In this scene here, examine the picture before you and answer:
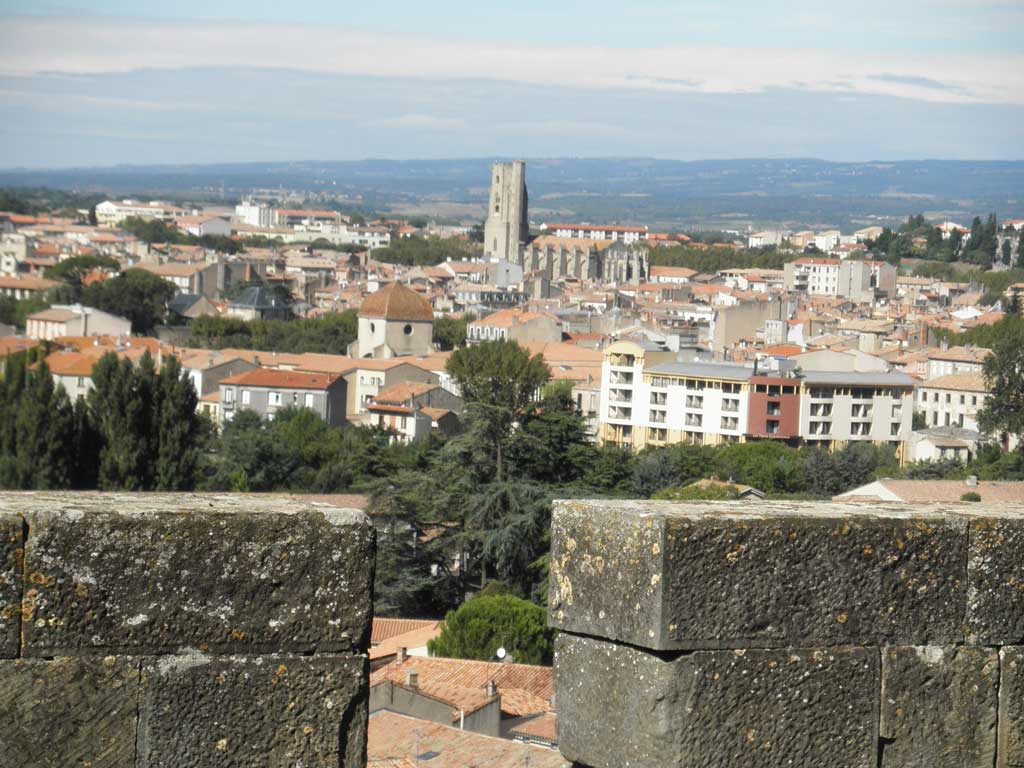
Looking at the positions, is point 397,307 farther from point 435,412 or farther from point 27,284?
point 27,284

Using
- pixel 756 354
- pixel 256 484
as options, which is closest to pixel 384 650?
pixel 256 484

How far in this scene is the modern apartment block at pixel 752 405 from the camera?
60.3 metres

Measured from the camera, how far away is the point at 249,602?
9.43ft

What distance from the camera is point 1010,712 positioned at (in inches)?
127

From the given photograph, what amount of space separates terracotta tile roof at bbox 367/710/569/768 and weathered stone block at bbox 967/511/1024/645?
24.8 ft

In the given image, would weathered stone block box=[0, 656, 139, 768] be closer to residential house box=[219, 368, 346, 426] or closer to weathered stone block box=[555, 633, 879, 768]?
weathered stone block box=[555, 633, 879, 768]

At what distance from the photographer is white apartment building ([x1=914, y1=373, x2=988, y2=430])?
65.0 meters

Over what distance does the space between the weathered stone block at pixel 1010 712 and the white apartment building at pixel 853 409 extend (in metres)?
57.5

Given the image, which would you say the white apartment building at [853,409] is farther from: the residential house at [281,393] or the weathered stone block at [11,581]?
the weathered stone block at [11,581]

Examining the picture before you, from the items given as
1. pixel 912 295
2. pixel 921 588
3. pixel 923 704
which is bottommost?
pixel 912 295

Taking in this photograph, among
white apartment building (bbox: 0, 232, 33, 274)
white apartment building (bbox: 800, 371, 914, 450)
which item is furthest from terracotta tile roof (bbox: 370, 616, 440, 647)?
white apartment building (bbox: 0, 232, 33, 274)

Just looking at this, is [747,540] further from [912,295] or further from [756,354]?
[912,295]

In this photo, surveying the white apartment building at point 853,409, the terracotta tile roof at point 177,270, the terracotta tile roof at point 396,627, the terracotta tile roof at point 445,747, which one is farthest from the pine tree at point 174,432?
the terracotta tile roof at point 177,270

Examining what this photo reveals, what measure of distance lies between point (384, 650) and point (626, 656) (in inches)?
746
